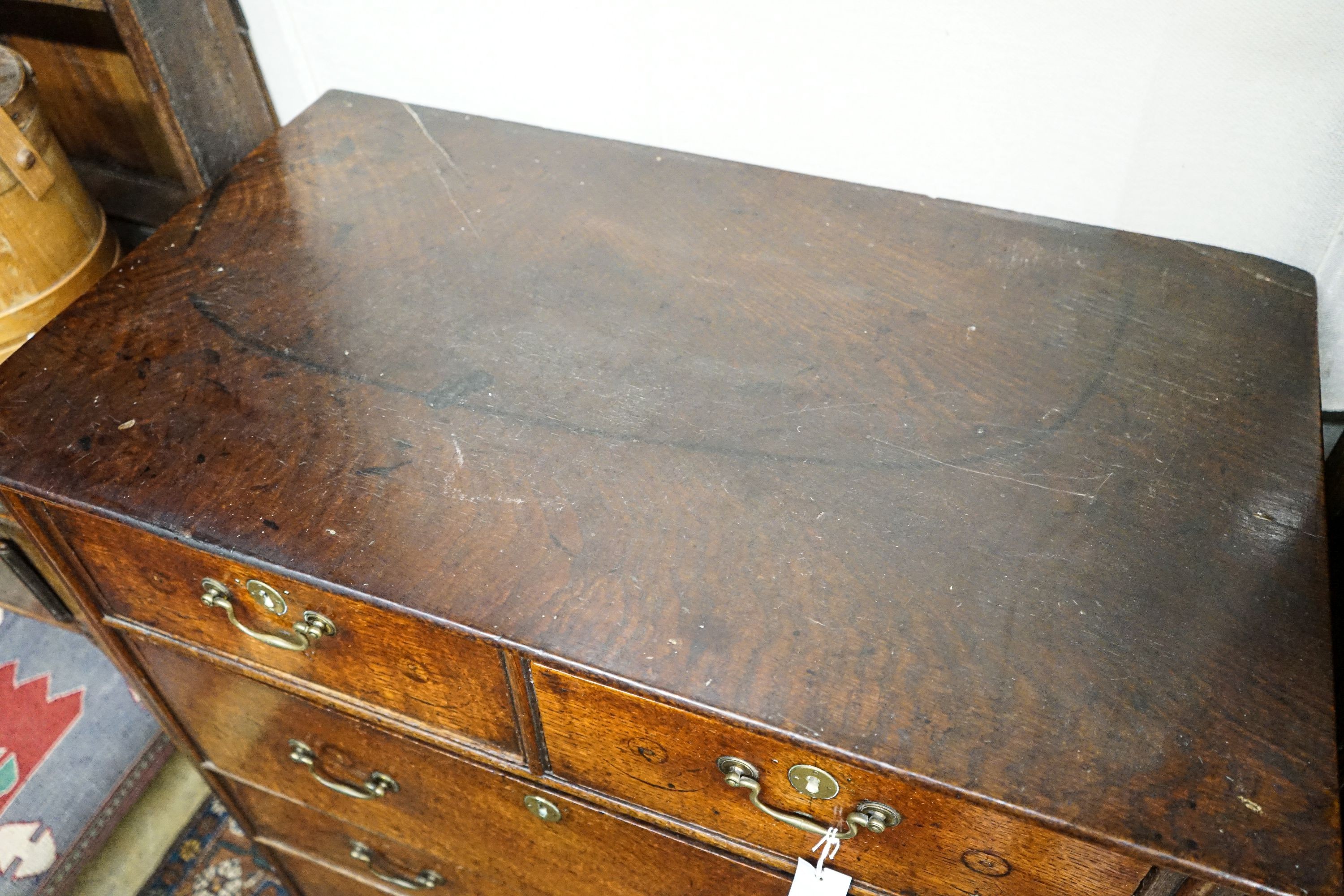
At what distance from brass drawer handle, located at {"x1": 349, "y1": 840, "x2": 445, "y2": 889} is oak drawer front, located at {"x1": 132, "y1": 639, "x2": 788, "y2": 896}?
0.07m

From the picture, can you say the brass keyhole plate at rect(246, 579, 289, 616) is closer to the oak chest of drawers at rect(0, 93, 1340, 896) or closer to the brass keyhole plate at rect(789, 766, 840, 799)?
the oak chest of drawers at rect(0, 93, 1340, 896)

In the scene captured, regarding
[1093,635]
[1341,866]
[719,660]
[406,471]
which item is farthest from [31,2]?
[1341,866]

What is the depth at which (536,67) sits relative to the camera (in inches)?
42.0

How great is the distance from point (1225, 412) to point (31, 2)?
1427 mm

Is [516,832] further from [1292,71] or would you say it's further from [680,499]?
[1292,71]

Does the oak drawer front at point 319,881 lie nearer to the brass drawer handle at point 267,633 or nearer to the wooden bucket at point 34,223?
the brass drawer handle at point 267,633

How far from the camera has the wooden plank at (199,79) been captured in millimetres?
1044

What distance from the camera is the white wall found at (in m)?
0.83

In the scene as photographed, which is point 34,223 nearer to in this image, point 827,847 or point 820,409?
point 820,409

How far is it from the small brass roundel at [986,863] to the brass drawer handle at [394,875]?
649 millimetres

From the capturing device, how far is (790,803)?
0.69m

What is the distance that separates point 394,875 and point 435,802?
0.82ft

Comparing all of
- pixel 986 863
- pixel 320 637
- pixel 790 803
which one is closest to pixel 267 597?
pixel 320 637

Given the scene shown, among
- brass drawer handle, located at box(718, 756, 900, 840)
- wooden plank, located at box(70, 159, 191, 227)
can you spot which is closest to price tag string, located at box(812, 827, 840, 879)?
brass drawer handle, located at box(718, 756, 900, 840)
